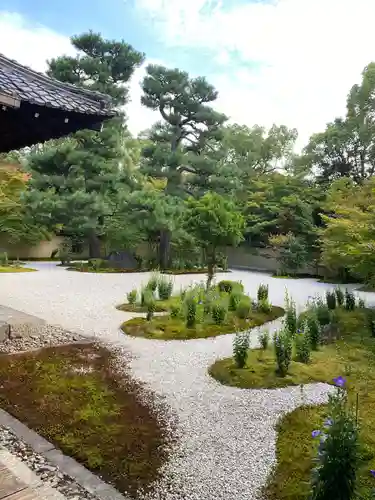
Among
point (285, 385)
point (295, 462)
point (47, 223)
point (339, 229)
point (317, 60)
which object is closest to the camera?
point (295, 462)

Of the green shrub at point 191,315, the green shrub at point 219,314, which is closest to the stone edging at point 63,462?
the green shrub at point 191,315

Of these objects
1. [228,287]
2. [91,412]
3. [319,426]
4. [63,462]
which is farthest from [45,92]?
[228,287]

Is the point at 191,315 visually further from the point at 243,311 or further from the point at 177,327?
the point at 243,311

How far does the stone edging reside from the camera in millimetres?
2100

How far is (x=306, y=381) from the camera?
392cm

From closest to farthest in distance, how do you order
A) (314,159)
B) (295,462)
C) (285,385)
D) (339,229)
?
(295,462)
(285,385)
(339,229)
(314,159)

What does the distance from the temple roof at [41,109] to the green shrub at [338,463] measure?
9.33ft

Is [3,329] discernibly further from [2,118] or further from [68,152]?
[68,152]

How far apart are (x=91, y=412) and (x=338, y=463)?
6.23 ft

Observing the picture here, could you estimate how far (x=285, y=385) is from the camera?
382 cm

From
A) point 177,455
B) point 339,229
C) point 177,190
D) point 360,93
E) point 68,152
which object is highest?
point 360,93

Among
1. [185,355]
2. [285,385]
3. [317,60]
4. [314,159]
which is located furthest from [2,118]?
[314,159]

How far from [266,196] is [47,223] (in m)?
10.5

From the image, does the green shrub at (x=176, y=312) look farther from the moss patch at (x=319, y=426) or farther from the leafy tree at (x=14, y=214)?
the leafy tree at (x=14, y=214)
